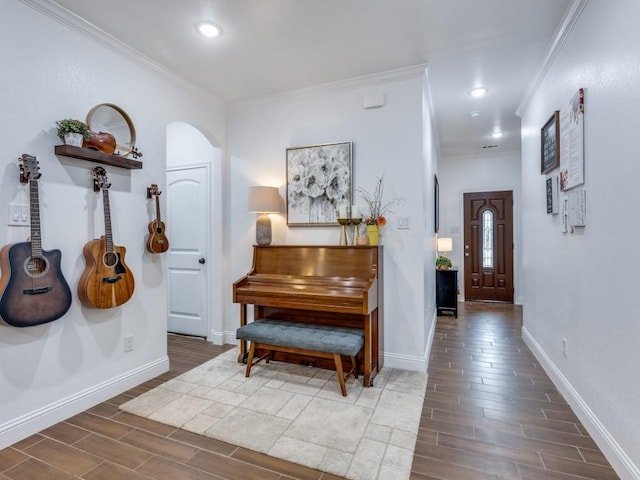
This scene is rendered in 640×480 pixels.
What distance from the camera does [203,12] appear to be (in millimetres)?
2258

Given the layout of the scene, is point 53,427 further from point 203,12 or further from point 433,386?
point 203,12

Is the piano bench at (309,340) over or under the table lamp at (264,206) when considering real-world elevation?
under

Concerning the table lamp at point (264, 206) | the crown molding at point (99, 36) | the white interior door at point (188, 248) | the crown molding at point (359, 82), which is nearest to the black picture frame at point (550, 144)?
the crown molding at point (359, 82)

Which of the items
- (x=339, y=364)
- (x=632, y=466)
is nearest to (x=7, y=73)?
(x=339, y=364)

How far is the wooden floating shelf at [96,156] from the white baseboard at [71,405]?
163cm

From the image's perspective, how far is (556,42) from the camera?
8.31 feet

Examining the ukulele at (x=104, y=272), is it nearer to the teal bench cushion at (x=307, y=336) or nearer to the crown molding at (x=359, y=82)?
the teal bench cushion at (x=307, y=336)

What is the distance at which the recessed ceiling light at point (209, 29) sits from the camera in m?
2.39

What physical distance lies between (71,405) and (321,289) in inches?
76.2

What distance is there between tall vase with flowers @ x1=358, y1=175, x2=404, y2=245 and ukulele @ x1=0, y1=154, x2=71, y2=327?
92.6 inches

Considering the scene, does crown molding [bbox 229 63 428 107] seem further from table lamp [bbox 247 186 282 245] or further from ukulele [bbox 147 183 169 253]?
ukulele [bbox 147 183 169 253]

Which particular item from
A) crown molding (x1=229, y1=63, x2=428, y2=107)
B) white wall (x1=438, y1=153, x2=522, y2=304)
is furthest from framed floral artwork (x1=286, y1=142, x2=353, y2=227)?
white wall (x1=438, y1=153, x2=522, y2=304)

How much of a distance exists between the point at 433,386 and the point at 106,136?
317 centimetres

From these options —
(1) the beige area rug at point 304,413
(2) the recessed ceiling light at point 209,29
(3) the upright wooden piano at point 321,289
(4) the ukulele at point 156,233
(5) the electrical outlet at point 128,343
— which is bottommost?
(1) the beige area rug at point 304,413
